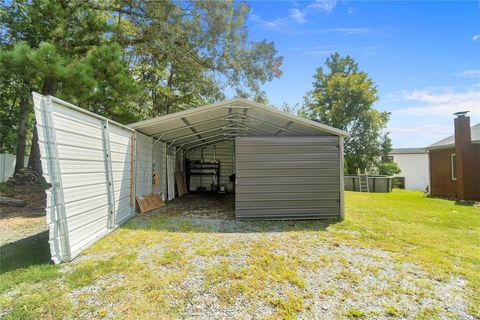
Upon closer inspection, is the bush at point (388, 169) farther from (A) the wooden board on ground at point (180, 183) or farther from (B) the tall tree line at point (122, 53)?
(A) the wooden board on ground at point (180, 183)

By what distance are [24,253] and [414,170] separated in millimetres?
26155

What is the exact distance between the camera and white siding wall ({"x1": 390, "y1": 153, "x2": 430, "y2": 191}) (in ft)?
69.2

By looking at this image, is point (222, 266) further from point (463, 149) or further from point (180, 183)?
point (463, 149)

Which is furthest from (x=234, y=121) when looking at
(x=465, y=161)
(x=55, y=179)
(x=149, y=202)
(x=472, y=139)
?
(x=472, y=139)

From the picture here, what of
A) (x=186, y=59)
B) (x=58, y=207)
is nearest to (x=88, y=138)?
(x=58, y=207)

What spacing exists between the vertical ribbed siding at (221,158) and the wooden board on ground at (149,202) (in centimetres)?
502

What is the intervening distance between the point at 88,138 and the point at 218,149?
Answer: 9041 millimetres

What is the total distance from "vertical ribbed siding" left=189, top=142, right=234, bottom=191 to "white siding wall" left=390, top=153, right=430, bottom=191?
654 inches

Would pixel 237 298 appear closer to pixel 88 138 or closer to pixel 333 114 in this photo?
pixel 88 138

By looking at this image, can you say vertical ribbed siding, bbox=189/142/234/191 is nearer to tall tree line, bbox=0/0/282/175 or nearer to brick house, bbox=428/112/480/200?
tall tree line, bbox=0/0/282/175

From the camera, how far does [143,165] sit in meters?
7.04

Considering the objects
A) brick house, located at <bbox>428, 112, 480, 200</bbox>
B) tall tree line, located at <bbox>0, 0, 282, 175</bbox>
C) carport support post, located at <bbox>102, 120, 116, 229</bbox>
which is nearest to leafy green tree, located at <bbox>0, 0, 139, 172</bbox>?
tall tree line, located at <bbox>0, 0, 282, 175</bbox>

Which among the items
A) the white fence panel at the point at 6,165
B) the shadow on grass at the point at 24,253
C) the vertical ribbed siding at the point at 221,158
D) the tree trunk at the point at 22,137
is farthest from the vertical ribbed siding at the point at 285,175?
the white fence panel at the point at 6,165

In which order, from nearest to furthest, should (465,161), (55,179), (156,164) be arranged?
(55,179), (156,164), (465,161)
